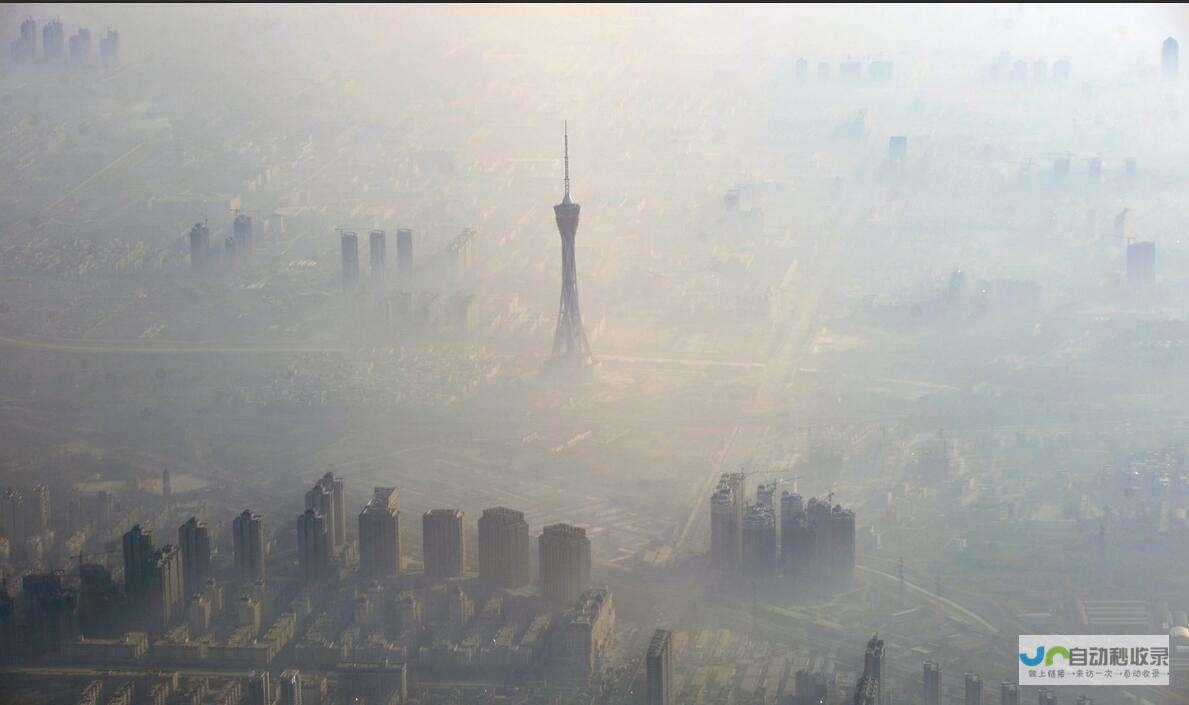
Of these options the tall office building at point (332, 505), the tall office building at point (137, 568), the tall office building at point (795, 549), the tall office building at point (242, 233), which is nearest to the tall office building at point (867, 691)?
the tall office building at point (795, 549)

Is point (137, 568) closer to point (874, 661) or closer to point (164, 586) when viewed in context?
point (164, 586)

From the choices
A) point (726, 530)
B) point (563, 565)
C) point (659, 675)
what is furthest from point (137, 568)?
point (726, 530)

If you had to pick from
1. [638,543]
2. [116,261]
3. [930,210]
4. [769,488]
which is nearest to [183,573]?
[638,543]

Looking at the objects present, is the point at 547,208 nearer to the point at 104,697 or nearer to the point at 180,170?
the point at 180,170

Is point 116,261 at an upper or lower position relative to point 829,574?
upper

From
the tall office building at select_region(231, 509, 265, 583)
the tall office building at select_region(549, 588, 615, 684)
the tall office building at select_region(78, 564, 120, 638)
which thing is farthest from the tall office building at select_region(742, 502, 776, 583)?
the tall office building at select_region(78, 564, 120, 638)
